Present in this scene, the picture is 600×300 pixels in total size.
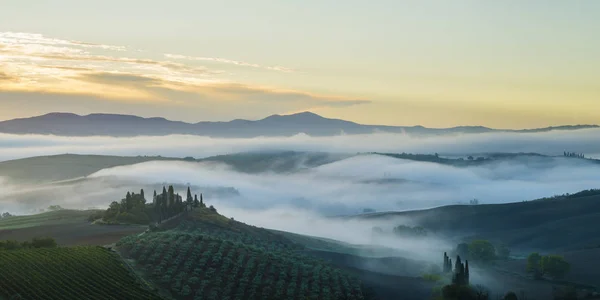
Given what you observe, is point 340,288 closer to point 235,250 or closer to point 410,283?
point 235,250

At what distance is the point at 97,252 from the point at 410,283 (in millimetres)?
57923

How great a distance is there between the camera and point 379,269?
18262 cm

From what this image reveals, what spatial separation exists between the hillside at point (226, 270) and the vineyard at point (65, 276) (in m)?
5.26

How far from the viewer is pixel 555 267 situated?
625 ft

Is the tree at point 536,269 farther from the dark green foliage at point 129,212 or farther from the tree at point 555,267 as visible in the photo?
the dark green foliage at point 129,212

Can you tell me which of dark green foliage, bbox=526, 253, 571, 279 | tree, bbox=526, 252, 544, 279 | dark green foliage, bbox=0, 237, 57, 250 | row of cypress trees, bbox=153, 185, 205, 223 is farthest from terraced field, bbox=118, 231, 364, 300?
dark green foliage, bbox=526, 253, 571, 279

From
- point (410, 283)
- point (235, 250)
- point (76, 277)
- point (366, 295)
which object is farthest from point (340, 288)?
point (76, 277)

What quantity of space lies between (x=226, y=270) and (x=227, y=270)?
231 millimetres

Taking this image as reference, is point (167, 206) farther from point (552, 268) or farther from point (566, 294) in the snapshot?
point (552, 268)

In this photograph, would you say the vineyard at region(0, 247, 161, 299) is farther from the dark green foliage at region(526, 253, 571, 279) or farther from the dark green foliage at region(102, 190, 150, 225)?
the dark green foliage at region(526, 253, 571, 279)

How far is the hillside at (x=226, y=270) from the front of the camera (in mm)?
119500

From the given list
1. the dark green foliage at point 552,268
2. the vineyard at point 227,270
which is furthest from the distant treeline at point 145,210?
the dark green foliage at point 552,268

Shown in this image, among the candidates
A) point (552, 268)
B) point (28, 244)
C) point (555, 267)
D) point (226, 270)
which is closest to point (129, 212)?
point (28, 244)

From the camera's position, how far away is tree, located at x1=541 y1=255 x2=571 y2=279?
623ft
